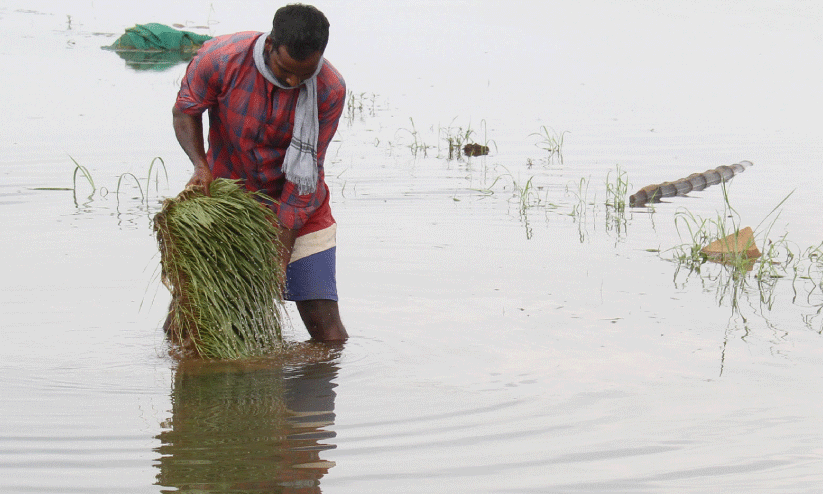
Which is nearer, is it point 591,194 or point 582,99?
point 591,194

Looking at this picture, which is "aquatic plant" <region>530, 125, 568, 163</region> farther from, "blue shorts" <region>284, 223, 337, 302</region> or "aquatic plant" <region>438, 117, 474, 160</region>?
"blue shorts" <region>284, 223, 337, 302</region>

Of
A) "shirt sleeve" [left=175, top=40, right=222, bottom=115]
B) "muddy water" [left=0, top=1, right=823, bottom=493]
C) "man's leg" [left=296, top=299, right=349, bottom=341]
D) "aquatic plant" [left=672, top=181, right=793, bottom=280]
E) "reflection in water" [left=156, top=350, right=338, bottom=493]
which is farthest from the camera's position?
"aquatic plant" [left=672, top=181, right=793, bottom=280]

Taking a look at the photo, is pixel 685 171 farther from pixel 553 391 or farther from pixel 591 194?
pixel 553 391

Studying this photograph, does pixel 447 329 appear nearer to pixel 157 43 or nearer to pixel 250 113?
pixel 250 113

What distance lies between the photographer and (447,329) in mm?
4582

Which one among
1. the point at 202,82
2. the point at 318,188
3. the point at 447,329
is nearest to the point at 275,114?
the point at 202,82

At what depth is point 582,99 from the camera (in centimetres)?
1180

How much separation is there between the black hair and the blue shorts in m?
0.88

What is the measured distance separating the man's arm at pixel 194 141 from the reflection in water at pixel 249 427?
2.45ft

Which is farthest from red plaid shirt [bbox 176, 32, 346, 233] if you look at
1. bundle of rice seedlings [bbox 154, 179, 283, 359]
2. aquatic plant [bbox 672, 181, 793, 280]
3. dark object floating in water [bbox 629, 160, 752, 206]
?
dark object floating in water [bbox 629, 160, 752, 206]

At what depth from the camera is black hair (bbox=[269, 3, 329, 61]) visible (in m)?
3.25

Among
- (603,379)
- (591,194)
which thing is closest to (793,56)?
(591,194)

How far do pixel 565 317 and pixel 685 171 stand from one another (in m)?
3.83

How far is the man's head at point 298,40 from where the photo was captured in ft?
10.7
